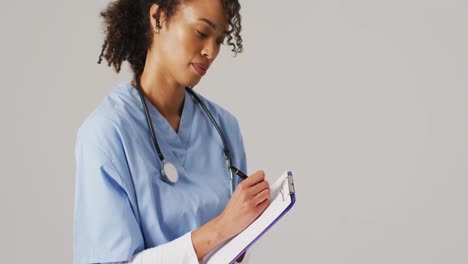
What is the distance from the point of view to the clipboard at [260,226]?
1083mm

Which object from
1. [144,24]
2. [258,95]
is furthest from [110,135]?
[258,95]

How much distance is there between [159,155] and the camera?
1.24 metres

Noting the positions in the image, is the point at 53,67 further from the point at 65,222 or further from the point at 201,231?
the point at 201,231

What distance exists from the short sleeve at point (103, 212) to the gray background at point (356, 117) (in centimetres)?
111

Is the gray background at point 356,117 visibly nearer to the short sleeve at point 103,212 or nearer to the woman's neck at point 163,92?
the woman's neck at point 163,92

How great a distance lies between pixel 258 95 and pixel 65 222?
786 millimetres

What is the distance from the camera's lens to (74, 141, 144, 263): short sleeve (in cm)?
113

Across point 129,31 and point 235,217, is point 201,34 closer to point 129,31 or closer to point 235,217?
point 129,31

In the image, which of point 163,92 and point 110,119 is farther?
point 163,92

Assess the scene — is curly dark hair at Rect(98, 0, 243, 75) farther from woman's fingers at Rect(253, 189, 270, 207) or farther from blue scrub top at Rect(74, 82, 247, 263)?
woman's fingers at Rect(253, 189, 270, 207)

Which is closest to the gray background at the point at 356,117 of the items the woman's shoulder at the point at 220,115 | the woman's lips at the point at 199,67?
the woman's shoulder at the point at 220,115

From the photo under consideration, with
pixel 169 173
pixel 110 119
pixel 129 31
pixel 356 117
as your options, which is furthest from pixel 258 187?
pixel 356 117

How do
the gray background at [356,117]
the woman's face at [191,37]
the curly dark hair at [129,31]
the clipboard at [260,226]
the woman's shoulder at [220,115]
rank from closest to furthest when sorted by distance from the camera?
1. the clipboard at [260,226]
2. the woman's face at [191,37]
3. the curly dark hair at [129,31]
4. the woman's shoulder at [220,115]
5. the gray background at [356,117]

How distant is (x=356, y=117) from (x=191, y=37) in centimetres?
130
